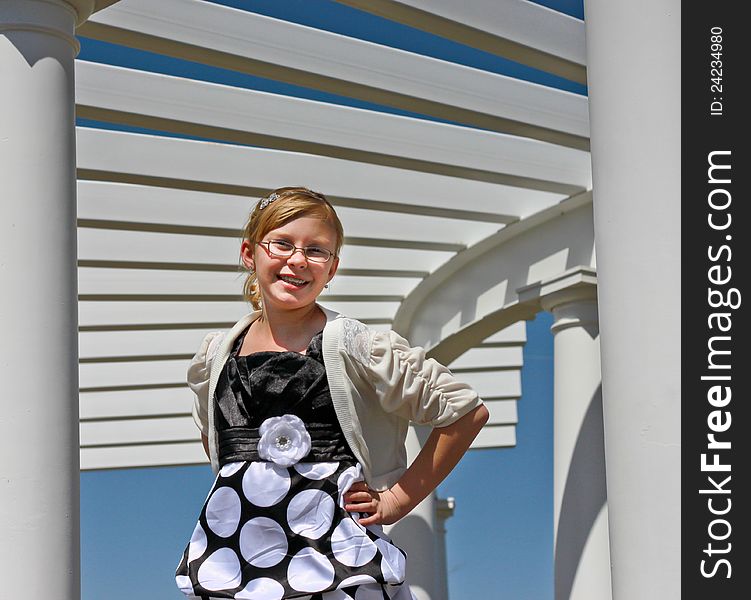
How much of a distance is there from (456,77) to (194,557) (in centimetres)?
671

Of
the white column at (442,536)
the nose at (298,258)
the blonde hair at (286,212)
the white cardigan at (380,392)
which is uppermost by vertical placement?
the blonde hair at (286,212)

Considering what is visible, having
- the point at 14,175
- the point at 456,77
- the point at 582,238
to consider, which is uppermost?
the point at 456,77

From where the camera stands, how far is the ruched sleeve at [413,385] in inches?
166

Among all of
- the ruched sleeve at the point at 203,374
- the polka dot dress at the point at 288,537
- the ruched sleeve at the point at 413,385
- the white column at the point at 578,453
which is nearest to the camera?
the polka dot dress at the point at 288,537

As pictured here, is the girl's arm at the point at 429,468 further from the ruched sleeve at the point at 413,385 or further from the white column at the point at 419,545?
the white column at the point at 419,545

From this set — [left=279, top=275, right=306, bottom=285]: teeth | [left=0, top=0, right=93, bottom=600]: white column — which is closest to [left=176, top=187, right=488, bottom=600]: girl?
[left=279, top=275, right=306, bottom=285]: teeth

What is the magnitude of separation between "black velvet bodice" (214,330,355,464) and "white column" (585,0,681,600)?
103 centimetres

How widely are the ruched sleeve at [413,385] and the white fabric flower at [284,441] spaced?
337 millimetres

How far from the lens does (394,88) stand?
9727 millimetres

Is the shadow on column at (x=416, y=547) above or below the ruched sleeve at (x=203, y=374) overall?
below

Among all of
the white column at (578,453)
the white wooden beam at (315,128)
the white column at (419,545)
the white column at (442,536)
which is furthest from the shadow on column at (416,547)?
the white column at (442,536)

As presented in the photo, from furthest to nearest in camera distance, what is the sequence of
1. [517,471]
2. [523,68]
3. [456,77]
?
[517,471]
[523,68]
[456,77]
